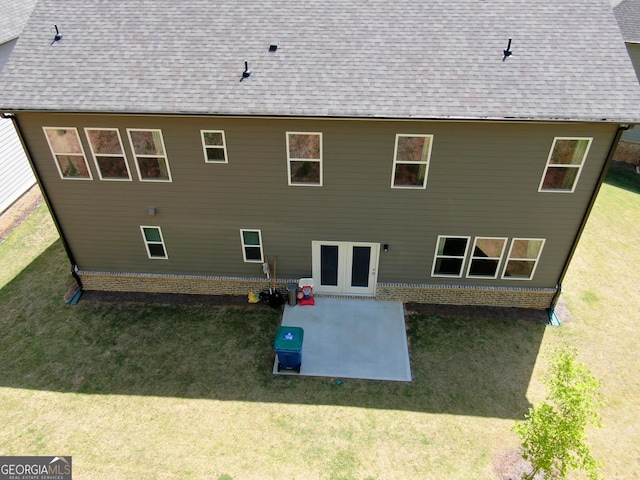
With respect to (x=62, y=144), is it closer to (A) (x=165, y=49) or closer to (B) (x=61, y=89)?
(B) (x=61, y=89)

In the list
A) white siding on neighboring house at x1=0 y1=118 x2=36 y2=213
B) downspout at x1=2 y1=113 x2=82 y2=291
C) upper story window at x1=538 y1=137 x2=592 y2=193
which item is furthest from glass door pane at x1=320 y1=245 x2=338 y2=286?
white siding on neighboring house at x1=0 y1=118 x2=36 y2=213

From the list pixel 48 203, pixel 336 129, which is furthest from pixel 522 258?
pixel 48 203

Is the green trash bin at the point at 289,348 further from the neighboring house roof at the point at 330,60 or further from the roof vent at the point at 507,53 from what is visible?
the roof vent at the point at 507,53

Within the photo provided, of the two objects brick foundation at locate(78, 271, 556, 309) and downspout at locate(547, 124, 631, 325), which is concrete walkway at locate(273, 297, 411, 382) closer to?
brick foundation at locate(78, 271, 556, 309)

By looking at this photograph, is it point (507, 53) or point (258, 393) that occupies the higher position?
point (507, 53)

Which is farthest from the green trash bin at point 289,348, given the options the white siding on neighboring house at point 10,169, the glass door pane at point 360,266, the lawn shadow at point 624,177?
the lawn shadow at point 624,177

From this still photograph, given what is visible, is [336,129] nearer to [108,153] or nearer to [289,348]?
[289,348]
